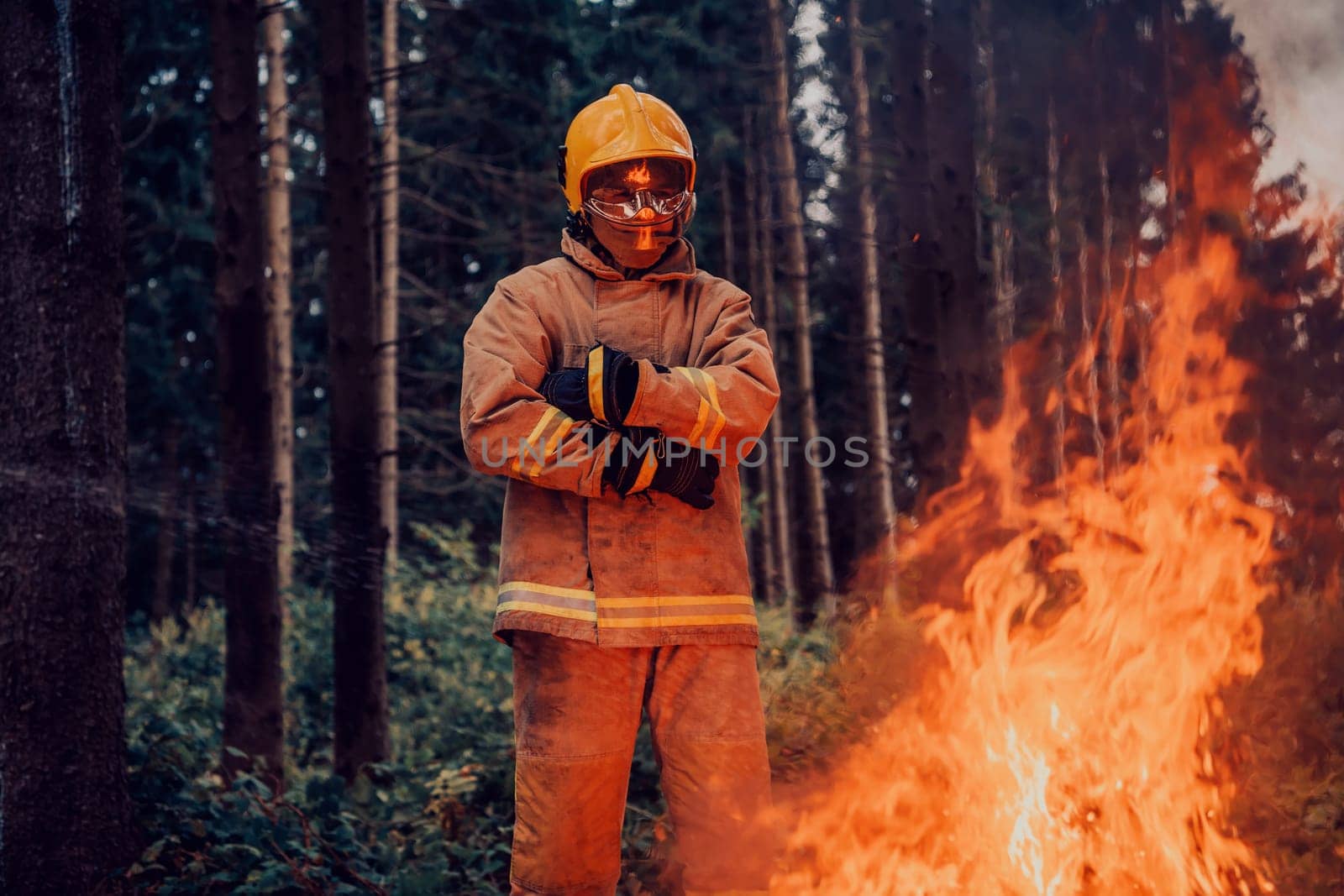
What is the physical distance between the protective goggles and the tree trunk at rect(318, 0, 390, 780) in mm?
4059

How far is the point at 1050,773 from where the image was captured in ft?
12.7

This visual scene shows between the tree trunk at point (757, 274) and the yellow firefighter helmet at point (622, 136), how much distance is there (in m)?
14.9

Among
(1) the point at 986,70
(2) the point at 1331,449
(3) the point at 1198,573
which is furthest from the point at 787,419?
(3) the point at 1198,573

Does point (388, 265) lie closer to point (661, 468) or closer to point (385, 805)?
point (385, 805)

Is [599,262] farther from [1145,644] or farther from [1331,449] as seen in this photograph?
[1331,449]

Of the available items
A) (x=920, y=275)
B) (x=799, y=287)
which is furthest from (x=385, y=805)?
(x=799, y=287)

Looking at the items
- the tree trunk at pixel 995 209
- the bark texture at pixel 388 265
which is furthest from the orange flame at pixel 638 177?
the tree trunk at pixel 995 209

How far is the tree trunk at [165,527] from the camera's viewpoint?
20.8 meters

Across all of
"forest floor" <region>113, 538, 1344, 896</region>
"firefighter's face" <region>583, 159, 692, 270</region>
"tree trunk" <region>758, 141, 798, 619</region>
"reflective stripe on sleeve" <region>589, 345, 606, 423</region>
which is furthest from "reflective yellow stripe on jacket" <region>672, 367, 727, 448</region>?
"tree trunk" <region>758, 141, 798, 619</region>

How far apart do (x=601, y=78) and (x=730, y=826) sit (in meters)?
16.5

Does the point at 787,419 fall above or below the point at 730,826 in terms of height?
above

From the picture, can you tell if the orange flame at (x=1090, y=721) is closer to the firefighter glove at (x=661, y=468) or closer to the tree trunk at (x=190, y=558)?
the firefighter glove at (x=661, y=468)

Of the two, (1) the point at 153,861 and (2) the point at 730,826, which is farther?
(1) the point at 153,861

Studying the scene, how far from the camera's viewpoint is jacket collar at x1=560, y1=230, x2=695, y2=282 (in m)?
3.82
